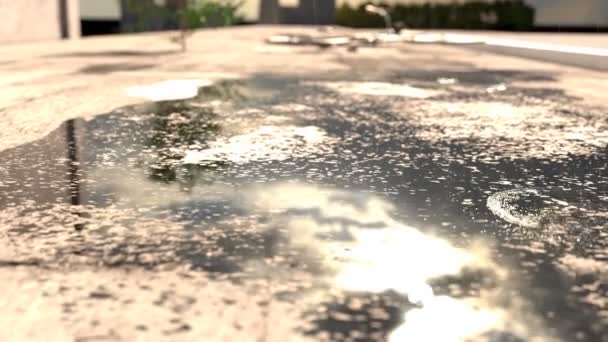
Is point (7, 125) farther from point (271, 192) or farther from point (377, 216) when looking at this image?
point (377, 216)

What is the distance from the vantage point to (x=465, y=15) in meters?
24.2

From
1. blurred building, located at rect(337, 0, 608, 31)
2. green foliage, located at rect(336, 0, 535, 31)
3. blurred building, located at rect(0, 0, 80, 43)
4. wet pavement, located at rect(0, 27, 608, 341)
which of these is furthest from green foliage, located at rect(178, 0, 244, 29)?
wet pavement, located at rect(0, 27, 608, 341)

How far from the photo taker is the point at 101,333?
206 cm

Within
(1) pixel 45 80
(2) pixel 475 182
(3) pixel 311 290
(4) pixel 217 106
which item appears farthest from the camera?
(1) pixel 45 80

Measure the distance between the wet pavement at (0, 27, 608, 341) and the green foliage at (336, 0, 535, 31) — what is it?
16600 mm

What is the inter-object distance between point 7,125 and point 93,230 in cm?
312

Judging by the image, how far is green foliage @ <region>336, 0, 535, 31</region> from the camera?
2208cm

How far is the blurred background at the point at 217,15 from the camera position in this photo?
18.7 m

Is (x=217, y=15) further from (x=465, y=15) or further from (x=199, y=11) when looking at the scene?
(x=465, y=15)

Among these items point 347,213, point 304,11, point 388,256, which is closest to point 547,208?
point 347,213

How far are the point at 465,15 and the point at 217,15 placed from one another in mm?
7932

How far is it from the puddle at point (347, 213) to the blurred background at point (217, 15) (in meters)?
13.1

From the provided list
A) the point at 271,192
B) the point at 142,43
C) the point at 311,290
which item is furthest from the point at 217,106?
the point at 142,43

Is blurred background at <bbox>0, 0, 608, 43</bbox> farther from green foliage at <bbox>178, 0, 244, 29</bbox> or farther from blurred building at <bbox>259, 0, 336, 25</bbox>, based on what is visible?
blurred building at <bbox>259, 0, 336, 25</bbox>
